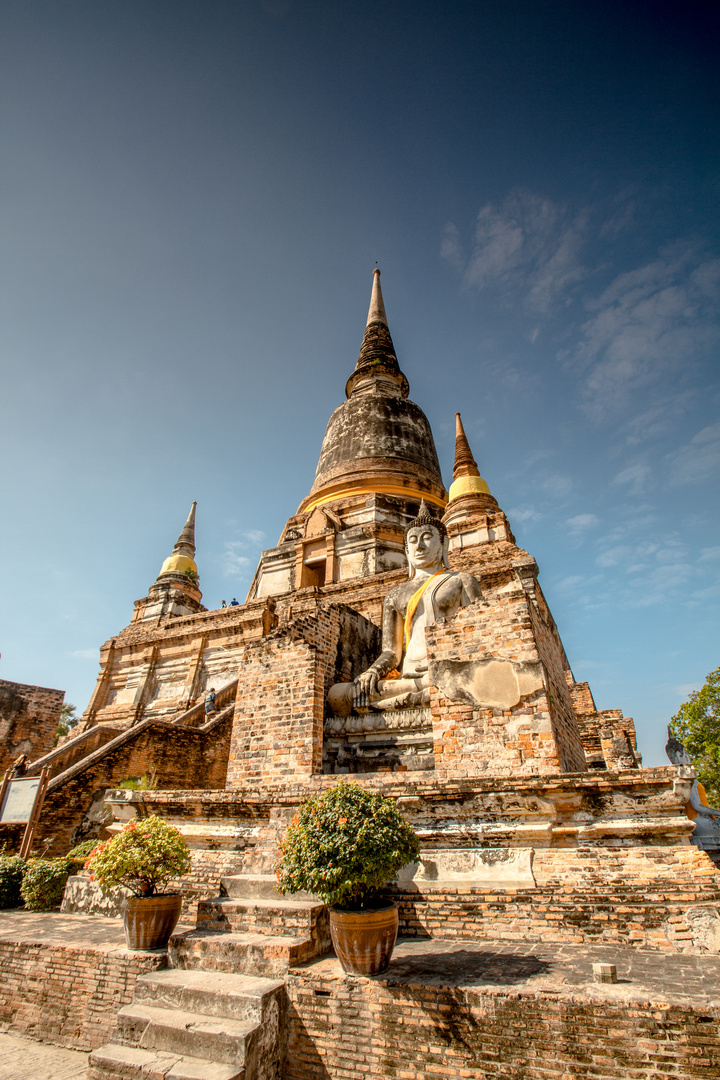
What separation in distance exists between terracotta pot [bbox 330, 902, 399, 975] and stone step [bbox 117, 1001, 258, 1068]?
61 centimetres

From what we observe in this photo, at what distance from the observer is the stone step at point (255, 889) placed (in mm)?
4383

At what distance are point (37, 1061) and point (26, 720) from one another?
15877 mm

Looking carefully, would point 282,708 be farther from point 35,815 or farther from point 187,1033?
point 35,815

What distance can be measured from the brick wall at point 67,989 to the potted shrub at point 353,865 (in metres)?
1.45

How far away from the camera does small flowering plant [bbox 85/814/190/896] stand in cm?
444

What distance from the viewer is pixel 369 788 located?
5.02m

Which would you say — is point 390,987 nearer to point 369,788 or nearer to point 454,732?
point 369,788

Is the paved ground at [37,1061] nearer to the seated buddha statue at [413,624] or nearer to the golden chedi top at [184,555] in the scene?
the seated buddha statue at [413,624]

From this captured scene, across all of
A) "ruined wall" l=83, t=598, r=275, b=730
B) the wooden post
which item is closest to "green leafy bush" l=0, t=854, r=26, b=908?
the wooden post

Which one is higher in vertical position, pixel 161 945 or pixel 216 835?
pixel 216 835

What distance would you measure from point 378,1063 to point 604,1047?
48.0 inches

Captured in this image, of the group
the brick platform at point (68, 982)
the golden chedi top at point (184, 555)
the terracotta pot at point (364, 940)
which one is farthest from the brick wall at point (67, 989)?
the golden chedi top at point (184, 555)

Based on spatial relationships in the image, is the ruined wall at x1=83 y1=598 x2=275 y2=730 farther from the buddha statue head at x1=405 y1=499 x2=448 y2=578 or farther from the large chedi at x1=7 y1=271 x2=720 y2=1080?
the buddha statue head at x1=405 y1=499 x2=448 y2=578

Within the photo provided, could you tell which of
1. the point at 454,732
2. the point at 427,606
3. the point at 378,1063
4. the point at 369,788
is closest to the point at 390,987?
the point at 378,1063
